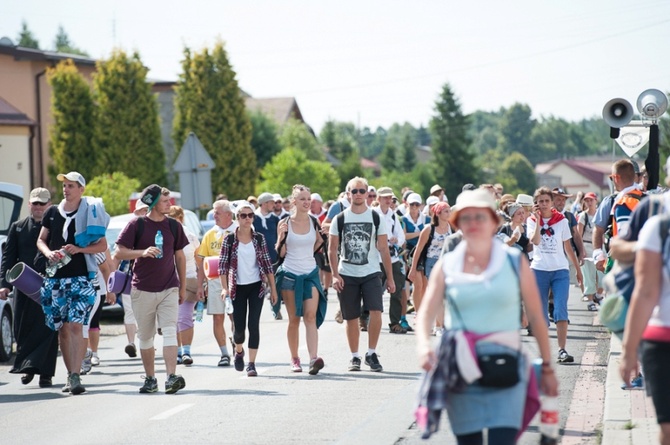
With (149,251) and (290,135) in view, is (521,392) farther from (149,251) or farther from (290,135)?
(290,135)

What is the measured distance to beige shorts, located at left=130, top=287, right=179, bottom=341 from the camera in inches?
440

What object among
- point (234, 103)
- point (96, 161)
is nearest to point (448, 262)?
point (96, 161)

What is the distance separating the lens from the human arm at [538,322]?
554 cm

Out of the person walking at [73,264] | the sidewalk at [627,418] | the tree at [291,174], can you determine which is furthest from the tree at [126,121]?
the sidewalk at [627,418]

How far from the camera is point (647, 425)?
8.31 m

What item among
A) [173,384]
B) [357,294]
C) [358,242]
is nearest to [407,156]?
[357,294]

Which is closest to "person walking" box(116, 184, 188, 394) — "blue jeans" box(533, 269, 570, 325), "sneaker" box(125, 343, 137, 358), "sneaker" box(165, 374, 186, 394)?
"sneaker" box(165, 374, 186, 394)

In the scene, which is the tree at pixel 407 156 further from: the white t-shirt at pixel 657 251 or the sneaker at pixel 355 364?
the white t-shirt at pixel 657 251

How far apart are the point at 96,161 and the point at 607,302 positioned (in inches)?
1809

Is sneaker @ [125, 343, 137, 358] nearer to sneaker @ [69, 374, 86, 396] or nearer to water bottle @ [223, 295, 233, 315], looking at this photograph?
water bottle @ [223, 295, 233, 315]

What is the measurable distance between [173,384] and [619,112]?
25.5 ft

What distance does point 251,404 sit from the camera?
1056 centimetres

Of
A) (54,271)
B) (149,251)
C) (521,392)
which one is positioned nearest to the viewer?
(521,392)

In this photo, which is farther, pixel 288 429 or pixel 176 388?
pixel 176 388
